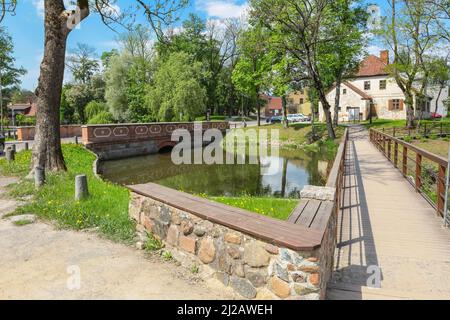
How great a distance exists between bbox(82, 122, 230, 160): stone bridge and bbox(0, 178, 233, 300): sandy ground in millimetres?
17016

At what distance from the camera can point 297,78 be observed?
25.9 meters

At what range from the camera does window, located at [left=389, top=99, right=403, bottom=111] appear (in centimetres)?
4012

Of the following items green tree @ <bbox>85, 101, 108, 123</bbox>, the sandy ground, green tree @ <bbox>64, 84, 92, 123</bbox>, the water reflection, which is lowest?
the water reflection

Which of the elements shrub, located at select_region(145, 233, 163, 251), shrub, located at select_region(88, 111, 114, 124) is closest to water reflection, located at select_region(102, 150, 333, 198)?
shrub, located at select_region(145, 233, 163, 251)

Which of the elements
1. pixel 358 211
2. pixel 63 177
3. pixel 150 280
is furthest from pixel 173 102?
pixel 150 280

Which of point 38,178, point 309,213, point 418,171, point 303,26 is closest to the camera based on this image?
point 309,213

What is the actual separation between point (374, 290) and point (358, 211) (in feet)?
10.1

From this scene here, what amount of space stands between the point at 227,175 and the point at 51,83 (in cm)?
962

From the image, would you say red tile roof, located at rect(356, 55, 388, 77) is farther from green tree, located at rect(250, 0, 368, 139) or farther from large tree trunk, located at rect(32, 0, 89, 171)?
large tree trunk, located at rect(32, 0, 89, 171)

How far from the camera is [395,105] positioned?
4050 centimetres

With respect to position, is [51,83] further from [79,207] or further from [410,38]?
[410,38]

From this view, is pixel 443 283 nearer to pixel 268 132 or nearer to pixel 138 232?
pixel 138 232

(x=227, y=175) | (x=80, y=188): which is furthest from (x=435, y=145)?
(x=80, y=188)

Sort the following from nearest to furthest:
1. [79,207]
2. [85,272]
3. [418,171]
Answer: [85,272], [79,207], [418,171]
